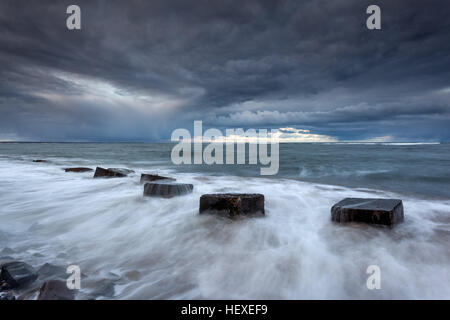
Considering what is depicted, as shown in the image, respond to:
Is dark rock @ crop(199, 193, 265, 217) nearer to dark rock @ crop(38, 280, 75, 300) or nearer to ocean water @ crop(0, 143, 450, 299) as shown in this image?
ocean water @ crop(0, 143, 450, 299)

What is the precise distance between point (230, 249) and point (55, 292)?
5.08 ft

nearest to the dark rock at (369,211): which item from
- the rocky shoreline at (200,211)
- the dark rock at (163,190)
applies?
the rocky shoreline at (200,211)

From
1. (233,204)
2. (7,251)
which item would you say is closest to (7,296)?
(7,251)

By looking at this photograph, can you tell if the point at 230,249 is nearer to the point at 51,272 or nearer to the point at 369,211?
the point at 51,272

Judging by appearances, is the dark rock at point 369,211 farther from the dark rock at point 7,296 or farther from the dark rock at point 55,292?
the dark rock at point 7,296

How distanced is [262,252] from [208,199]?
128 centimetres

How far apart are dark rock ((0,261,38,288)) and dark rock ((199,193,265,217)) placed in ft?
6.82

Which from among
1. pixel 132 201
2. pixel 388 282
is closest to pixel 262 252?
pixel 388 282

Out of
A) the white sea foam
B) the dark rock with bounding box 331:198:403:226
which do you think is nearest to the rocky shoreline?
the dark rock with bounding box 331:198:403:226

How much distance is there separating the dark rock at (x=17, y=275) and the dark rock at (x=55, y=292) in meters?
0.33

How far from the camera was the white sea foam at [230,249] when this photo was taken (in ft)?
6.31

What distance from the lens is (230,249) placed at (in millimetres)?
2580
